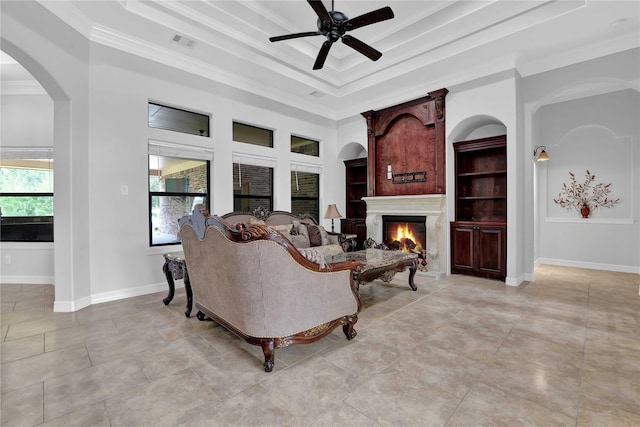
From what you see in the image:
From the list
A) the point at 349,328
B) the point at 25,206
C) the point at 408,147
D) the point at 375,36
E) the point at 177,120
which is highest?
the point at 375,36

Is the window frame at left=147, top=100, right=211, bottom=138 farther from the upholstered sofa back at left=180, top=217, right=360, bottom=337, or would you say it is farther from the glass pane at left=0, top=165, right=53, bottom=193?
the upholstered sofa back at left=180, top=217, right=360, bottom=337

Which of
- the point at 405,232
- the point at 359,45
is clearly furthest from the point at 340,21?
the point at 405,232

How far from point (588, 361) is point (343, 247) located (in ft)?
11.2

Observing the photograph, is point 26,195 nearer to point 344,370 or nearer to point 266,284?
point 266,284

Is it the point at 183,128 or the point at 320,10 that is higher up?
the point at 320,10

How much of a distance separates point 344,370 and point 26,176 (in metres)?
5.91

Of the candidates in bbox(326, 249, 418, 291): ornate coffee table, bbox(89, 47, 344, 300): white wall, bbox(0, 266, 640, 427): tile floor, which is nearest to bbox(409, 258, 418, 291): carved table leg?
bbox(326, 249, 418, 291): ornate coffee table

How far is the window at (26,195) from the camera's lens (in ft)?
15.3

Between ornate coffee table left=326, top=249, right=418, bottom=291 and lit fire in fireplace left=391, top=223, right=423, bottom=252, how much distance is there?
4.54 feet

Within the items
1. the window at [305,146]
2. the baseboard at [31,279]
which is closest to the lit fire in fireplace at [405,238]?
the window at [305,146]

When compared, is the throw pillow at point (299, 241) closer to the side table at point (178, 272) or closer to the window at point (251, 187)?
the window at point (251, 187)

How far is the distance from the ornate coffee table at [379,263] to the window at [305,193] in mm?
2514

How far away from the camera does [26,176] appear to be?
4719 millimetres

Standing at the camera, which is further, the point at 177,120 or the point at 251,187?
the point at 251,187
